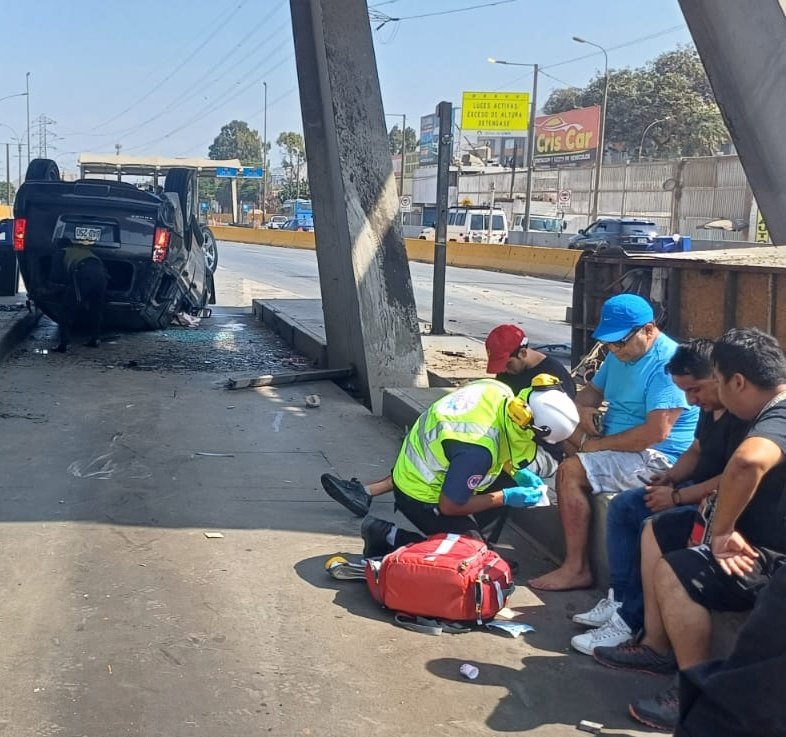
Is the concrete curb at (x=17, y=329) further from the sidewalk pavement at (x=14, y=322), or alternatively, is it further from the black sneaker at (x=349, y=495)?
the black sneaker at (x=349, y=495)

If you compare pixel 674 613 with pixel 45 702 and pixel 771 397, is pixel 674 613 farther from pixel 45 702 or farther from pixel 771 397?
pixel 45 702

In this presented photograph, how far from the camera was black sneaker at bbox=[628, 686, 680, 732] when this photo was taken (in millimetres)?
3877

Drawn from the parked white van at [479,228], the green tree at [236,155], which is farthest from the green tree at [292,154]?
the parked white van at [479,228]

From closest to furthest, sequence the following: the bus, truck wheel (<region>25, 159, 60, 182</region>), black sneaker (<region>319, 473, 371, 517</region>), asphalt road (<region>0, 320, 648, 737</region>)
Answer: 1. asphalt road (<region>0, 320, 648, 737</region>)
2. black sneaker (<region>319, 473, 371, 517</region>)
3. truck wheel (<region>25, 159, 60, 182</region>)
4. the bus

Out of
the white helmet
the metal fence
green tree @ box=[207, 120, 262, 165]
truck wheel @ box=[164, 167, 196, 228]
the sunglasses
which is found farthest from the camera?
green tree @ box=[207, 120, 262, 165]

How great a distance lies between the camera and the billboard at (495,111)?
60500 millimetres

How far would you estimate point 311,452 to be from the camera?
8.52 m

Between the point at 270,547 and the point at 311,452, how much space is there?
253cm

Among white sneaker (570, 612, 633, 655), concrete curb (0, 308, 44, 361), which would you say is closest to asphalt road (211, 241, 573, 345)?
concrete curb (0, 308, 44, 361)

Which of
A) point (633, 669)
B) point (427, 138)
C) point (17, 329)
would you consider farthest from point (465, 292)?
point (427, 138)

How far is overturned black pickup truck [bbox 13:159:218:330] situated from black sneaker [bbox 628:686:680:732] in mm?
10735

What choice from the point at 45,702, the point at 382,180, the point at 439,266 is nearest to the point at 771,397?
the point at 45,702

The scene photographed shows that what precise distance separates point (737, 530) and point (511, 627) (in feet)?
4.21

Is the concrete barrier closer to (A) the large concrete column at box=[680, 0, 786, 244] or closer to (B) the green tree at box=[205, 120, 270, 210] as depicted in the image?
(A) the large concrete column at box=[680, 0, 786, 244]
